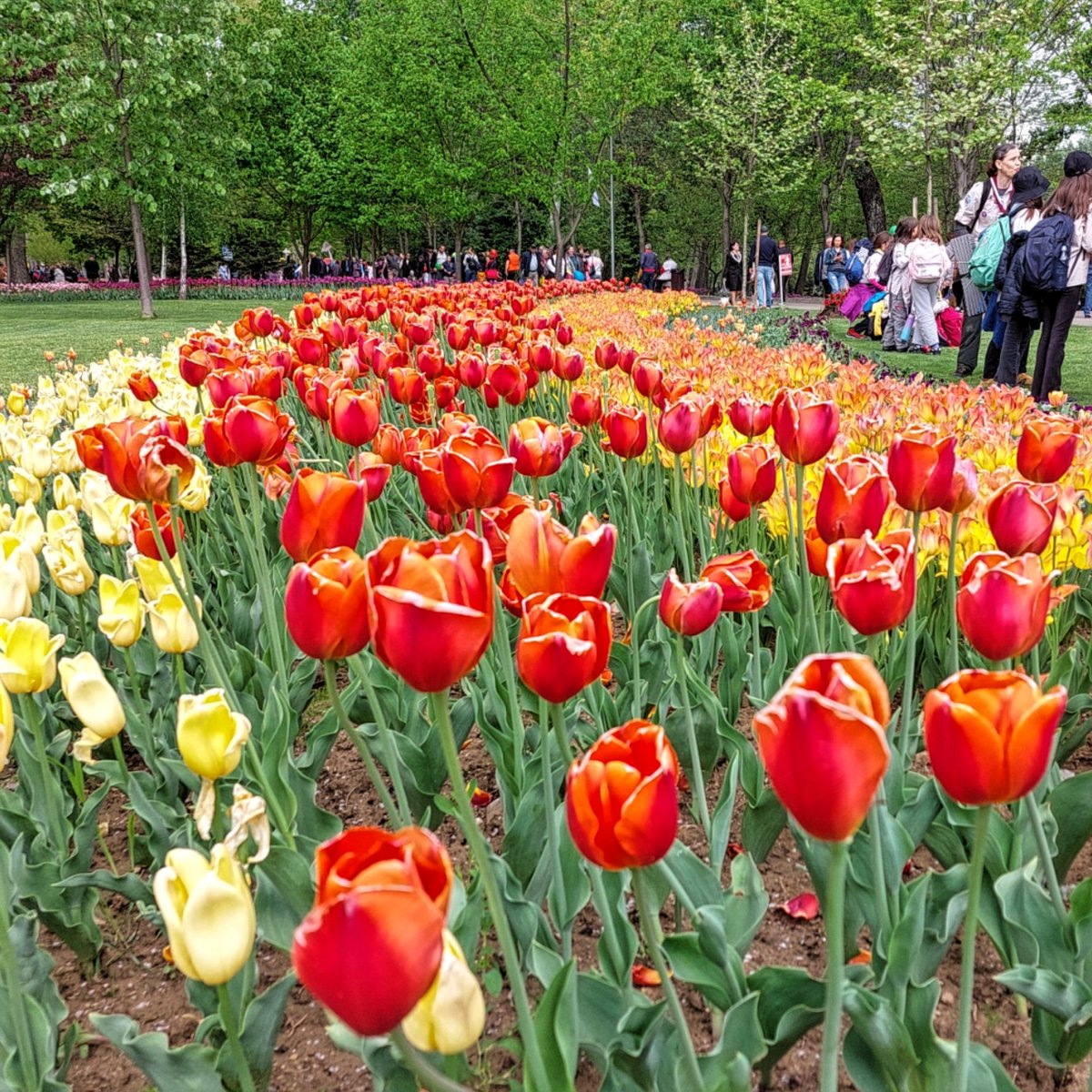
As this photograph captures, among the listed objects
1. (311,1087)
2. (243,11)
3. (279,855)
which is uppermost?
(243,11)

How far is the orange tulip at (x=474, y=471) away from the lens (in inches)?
62.9

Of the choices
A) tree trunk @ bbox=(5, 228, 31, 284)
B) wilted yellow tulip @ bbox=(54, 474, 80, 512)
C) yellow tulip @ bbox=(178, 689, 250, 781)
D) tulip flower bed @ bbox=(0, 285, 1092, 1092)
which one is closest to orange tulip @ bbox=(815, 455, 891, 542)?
tulip flower bed @ bbox=(0, 285, 1092, 1092)

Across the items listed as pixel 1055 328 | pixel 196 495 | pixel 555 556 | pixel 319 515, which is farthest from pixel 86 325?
pixel 555 556

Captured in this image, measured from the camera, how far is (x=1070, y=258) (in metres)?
7.28

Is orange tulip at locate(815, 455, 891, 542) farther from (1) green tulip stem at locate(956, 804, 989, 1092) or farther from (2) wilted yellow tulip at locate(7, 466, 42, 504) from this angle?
(2) wilted yellow tulip at locate(7, 466, 42, 504)

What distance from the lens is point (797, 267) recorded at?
5122 cm

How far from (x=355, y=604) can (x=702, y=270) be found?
50.0 meters

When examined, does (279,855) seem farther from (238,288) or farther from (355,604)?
(238,288)

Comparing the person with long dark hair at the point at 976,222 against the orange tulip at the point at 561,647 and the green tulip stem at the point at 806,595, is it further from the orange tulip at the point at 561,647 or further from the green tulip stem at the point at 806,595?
the orange tulip at the point at 561,647

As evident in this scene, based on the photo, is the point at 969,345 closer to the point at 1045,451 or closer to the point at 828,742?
the point at 1045,451

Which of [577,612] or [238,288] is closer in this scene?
[577,612]

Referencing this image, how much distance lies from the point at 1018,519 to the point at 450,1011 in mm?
1043

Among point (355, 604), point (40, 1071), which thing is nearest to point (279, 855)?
point (40, 1071)

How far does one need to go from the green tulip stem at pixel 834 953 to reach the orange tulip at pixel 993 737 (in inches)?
4.2
